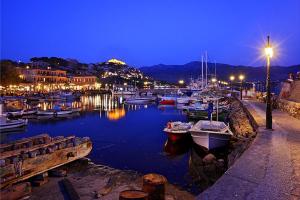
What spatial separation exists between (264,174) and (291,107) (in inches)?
750

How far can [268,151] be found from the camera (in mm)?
13086

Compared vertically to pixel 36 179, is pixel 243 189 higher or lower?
higher

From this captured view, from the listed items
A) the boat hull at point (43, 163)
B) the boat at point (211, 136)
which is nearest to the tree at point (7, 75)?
the boat hull at point (43, 163)

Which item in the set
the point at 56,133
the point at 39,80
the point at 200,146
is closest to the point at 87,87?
the point at 39,80

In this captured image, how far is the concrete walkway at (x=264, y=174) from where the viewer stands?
8.14m

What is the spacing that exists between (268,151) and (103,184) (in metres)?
8.03

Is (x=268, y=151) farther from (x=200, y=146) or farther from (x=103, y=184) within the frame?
(x=200, y=146)

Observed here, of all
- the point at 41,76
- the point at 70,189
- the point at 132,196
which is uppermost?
the point at 41,76

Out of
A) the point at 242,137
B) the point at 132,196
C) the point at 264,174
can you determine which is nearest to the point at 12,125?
the point at 242,137

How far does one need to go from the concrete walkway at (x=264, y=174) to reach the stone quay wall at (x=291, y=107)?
9562mm

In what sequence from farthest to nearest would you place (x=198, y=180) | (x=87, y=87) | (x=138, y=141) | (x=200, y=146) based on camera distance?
(x=87, y=87) < (x=138, y=141) < (x=200, y=146) < (x=198, y=180)

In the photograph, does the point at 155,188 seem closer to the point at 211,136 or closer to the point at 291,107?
the point at 211,136

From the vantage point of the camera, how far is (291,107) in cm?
2661

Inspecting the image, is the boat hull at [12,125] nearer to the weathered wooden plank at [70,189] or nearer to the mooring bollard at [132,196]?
the weathered wooden plank at [70,189]
